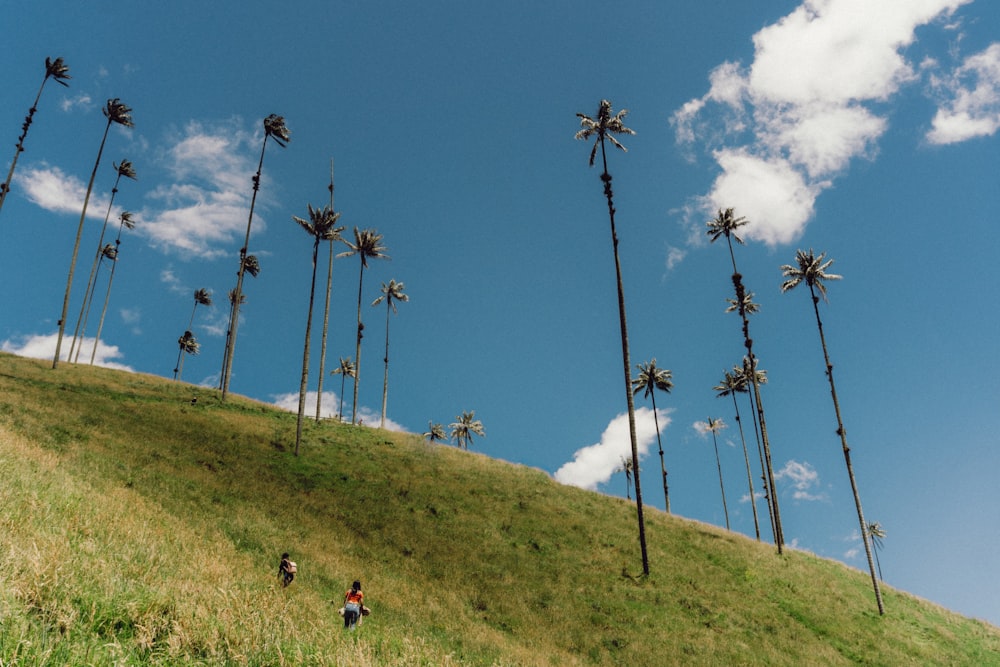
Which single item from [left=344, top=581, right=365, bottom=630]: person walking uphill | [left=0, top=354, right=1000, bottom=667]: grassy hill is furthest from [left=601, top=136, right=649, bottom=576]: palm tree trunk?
[left=344, top=581, right=365, bottom=630]: person walking uphill

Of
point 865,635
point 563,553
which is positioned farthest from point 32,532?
point 865,635

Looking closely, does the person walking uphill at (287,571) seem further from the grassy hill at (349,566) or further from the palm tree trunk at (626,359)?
the palm tree trunk at (626,359)

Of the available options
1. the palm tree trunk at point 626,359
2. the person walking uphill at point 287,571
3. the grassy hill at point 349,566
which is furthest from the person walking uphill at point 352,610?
the palm tree trunk at point 626,359

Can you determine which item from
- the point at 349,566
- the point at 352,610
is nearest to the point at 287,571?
the point at 352,610

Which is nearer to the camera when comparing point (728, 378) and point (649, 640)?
point (649, 640)

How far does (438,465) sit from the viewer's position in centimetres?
3947

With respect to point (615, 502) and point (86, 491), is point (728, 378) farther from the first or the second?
point (86, 491)

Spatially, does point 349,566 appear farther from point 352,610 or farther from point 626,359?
point 626,359

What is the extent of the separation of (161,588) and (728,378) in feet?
189

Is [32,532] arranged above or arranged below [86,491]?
below

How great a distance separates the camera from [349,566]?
19750 millimetres

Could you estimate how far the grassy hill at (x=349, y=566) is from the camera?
5.97 meters

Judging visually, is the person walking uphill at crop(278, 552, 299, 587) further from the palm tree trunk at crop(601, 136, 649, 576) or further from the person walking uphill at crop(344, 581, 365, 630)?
the palm tree trunk at crop(601, 136, 649, 576)

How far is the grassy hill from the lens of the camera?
597cm
